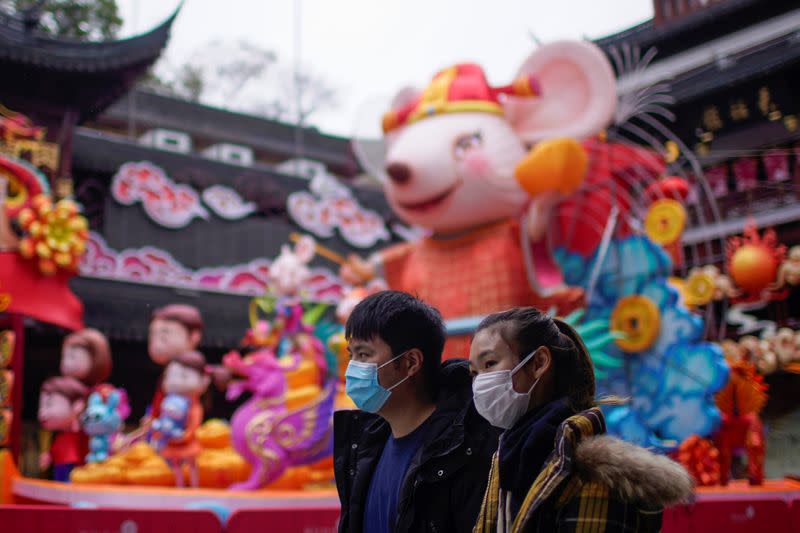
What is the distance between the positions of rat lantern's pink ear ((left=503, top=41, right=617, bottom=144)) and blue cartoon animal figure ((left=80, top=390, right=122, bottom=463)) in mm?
4565

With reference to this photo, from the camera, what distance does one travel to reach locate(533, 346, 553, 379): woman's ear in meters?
1.95

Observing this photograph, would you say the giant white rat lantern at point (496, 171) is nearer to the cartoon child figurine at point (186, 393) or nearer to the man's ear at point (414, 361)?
the cartoon child figurine at point (186, 393)

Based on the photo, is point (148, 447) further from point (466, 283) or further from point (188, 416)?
point (466, 283)

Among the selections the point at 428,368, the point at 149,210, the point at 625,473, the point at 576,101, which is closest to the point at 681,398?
the point at 576,101

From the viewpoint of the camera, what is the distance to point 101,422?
26.4 feet

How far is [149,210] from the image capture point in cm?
1269

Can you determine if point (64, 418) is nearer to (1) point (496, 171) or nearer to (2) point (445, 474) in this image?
(1) point (496, 171)

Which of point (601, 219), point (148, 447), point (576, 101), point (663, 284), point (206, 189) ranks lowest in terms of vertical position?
point (148, 447)

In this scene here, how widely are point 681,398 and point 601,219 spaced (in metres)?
1.66

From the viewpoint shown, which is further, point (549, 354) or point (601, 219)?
point (601, 219)

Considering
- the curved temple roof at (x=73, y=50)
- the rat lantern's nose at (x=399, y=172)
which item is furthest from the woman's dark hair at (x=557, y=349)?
the curved temple roof at (x=73, y=50)

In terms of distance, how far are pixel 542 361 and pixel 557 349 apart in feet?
0.15

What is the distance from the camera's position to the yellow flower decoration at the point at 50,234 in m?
9.00

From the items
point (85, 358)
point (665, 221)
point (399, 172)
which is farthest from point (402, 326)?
point (85, 358)
